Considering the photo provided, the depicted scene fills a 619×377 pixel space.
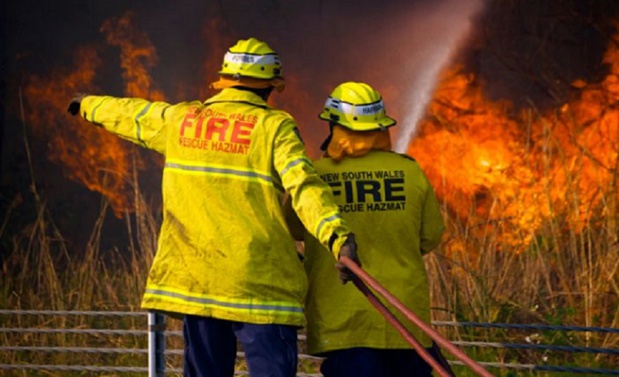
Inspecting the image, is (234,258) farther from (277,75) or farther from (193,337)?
(277,75)

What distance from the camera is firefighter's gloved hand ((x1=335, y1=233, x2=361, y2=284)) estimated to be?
6.49 m

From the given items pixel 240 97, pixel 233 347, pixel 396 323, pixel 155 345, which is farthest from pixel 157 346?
pixel 396 323

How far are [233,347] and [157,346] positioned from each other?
1.30 metres

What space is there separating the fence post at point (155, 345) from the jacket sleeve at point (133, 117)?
3.91ft

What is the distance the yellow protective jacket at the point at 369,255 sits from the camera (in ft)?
22.9

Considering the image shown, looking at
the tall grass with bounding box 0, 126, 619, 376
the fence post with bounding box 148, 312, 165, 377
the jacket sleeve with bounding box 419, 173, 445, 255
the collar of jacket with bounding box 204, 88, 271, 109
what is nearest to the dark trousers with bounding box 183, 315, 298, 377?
the jacket sleeve with bounding box 419, 173, 445, 255

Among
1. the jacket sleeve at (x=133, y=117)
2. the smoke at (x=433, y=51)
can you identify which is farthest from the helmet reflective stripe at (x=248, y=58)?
the smoke at (x=433, y=51)

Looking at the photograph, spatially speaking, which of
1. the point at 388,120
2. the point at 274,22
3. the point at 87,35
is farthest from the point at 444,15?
the point at 388,120

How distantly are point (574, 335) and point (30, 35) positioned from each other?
561cm

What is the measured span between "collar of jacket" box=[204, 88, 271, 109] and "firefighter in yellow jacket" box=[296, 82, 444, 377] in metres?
0.37

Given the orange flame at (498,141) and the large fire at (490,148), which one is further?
the orange flame at (498,141)

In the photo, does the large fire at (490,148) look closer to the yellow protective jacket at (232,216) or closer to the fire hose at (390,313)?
the yellow protective jacket at (232,216)

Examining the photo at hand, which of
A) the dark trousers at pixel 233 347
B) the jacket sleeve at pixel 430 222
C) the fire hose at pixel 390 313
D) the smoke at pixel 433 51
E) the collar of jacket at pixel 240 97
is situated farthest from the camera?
the smoke at pixel 433 51

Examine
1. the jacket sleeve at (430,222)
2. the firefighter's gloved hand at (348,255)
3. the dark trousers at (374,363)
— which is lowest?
the dark trousers at (374,363)
